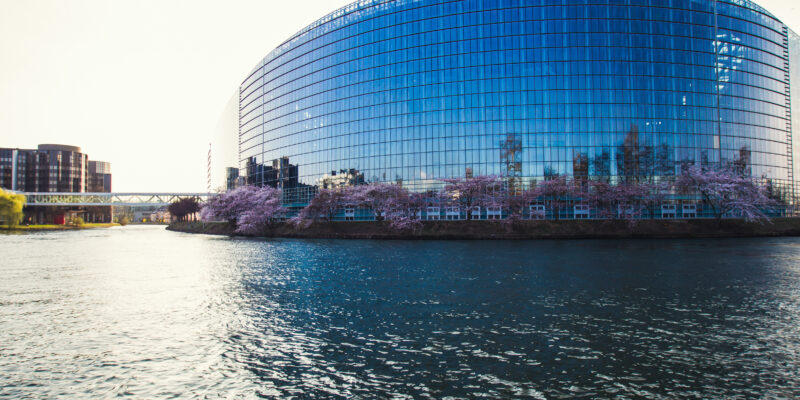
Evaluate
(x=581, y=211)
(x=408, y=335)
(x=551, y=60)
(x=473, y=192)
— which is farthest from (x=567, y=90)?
(x=408, y=335)

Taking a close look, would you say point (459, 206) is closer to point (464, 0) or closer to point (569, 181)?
point (569, 181)

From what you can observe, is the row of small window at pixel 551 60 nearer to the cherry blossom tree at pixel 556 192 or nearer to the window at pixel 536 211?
the cherry blossom tree at pixel 556 192

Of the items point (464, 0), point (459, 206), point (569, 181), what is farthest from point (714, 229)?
point (464, 0)

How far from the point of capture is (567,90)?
104375 millimetres

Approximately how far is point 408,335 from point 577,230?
246 feet

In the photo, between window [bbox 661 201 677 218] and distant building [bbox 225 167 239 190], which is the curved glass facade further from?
distant building [bbox 225 167 239 190]

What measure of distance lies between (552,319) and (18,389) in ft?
66.9

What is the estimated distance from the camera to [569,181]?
99125mm

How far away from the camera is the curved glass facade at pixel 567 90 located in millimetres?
103875

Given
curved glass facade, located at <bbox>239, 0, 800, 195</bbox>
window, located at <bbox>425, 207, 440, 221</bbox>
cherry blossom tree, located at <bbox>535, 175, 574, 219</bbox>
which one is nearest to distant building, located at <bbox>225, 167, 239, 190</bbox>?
curved glass facade, located at <bbox>239, 0, 800, 195</bbox>

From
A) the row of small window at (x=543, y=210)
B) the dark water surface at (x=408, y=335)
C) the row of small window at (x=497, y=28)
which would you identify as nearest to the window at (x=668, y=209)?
the row of small window at (x=543, y=210)

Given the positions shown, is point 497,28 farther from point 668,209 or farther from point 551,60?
point 668,209

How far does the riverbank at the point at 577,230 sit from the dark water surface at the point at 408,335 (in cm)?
4708

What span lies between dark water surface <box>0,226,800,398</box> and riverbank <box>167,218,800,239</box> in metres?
47.1
